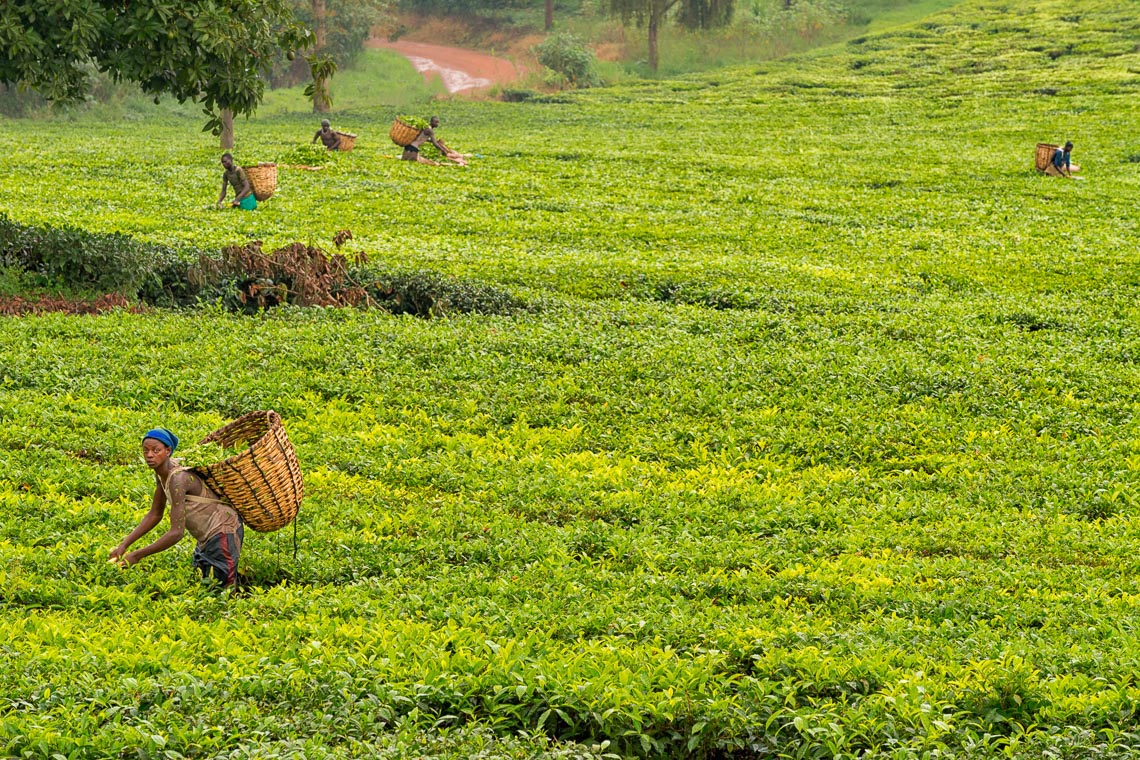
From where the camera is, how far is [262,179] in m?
25.7

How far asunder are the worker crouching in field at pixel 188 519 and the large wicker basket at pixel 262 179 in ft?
57.8

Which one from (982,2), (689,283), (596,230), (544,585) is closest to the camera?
(544,585)

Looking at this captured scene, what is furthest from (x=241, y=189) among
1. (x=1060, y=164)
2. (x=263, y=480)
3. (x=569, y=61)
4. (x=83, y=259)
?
(x=569, y=61)

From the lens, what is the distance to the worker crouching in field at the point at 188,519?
857 centimetres

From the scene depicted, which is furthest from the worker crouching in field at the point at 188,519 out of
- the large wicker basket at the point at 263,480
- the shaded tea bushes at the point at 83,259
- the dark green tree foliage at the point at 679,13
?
the dark green tree foliage at the point at 679,13

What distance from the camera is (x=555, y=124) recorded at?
158ft

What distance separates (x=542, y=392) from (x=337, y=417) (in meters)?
2.49

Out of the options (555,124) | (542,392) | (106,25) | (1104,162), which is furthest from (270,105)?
(542,392)

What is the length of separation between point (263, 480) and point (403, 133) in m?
27.6

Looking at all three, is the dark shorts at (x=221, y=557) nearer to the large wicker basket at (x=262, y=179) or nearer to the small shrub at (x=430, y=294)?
the small shrub at (x=430, y=294)

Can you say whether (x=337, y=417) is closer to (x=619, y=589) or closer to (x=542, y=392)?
(x=542, y=392)

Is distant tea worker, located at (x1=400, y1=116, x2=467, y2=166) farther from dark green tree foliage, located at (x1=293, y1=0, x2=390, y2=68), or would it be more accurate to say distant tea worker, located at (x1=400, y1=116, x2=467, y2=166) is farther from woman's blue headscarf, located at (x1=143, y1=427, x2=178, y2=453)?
dark green tree foliage, located at (x1=293, y1=0, x2=390, y2=68)

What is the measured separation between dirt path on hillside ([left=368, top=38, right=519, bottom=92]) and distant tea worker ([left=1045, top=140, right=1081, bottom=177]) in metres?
38.1

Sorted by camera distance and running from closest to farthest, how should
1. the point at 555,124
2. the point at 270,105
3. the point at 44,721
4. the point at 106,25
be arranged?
the point at 44,721 < the point at 106,25 < the point at 555,124 < the point at 270,105
